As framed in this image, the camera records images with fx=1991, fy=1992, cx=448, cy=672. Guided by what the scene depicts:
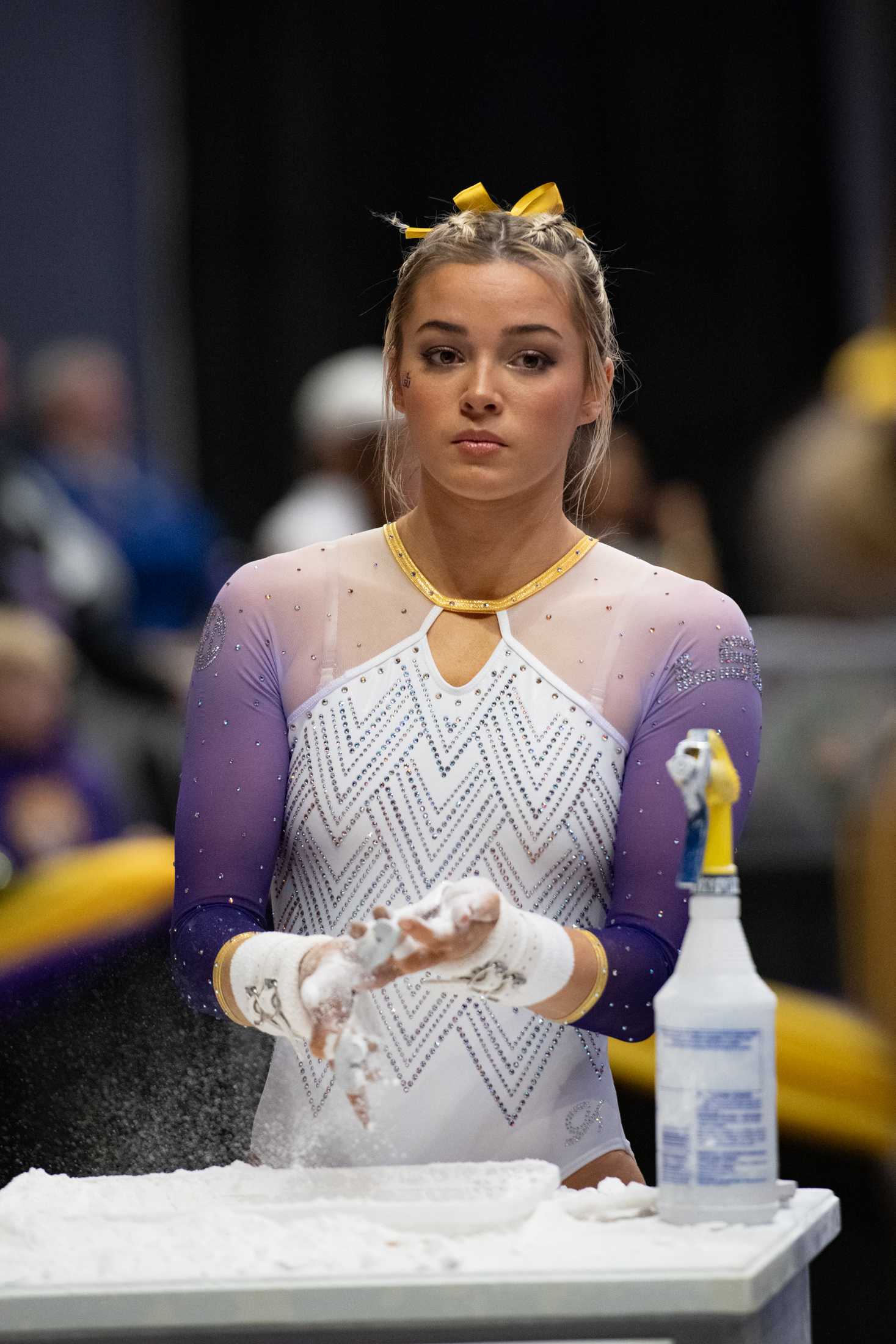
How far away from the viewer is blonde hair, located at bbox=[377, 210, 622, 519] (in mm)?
1771

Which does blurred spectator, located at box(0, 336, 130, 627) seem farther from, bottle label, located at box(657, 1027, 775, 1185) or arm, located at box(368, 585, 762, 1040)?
bottle label, located at box(657, 1027, 775, 1185)

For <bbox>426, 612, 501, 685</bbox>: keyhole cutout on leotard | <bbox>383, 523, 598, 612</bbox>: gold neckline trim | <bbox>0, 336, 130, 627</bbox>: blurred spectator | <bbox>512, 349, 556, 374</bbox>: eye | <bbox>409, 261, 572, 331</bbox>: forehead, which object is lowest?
<bbox>0, 336, 130, 627</bbox>: blurred spectator

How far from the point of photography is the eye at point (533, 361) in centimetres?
175

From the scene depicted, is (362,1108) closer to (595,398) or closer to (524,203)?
(595,398)

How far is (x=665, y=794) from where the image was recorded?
1682mm

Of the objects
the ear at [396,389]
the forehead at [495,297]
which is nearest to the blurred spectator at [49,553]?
the ear at [396,389]

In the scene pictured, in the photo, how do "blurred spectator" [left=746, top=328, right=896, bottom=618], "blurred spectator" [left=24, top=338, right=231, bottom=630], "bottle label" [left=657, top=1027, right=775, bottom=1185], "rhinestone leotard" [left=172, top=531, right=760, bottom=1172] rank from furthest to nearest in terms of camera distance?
1. "blurred spectator" [left=24, top=338, right=231, bottom=630]
2. "blurred spectator" [left=746, top=328, right=896, bottom=618]
3. "rhinestone leotard" [left=172, top=531, right=760, bottom=1172]
4. "bottle label" [left=657, top=1027, right=775, bottom=1185]

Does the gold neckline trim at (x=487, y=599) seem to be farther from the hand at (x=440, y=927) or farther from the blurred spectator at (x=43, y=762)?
the blurred spectator at (x=43, y=762)

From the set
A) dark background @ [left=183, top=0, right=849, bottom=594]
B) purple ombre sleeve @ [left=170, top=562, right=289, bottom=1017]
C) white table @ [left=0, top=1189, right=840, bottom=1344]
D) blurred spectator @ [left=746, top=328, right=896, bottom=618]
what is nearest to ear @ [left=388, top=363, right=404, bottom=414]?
purple ombre sleeve @ [left=170, top=562, right=289, bottom=1017]

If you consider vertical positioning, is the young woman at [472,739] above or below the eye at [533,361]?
below

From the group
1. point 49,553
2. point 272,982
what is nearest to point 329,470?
point 49,553

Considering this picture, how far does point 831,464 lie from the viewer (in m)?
2.96

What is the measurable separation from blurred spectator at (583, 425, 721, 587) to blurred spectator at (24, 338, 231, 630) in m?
1.01

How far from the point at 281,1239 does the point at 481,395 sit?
28.8 inches
